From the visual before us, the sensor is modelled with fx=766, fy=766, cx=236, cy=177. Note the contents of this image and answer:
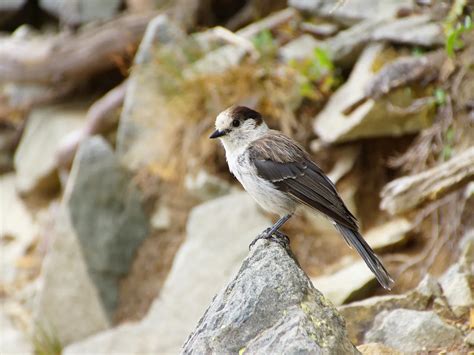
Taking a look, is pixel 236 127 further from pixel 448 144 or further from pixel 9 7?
pixel 9 7

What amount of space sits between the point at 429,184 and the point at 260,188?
135 cm

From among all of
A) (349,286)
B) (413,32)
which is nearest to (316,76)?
(413,32)

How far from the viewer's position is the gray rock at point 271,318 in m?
3.64

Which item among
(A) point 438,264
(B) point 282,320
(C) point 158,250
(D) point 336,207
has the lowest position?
(C) point 158,250

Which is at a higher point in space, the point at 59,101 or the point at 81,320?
the point at 59,101

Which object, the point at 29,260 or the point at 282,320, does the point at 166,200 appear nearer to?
the point at 29,260

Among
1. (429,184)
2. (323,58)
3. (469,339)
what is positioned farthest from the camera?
(323,58)

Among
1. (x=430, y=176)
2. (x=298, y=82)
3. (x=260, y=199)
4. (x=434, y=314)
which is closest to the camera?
(x=434, y=314)

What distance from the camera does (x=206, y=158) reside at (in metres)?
9.00

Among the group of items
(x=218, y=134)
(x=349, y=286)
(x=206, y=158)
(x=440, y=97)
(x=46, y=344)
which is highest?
(x=218, y=134)

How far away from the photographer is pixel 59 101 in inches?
489

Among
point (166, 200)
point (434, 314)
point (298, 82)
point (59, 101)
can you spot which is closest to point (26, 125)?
point (59, 101)

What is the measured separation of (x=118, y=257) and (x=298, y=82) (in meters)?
3.05

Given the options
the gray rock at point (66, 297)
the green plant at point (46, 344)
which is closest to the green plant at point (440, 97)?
the gray rock at point (66, 297)
